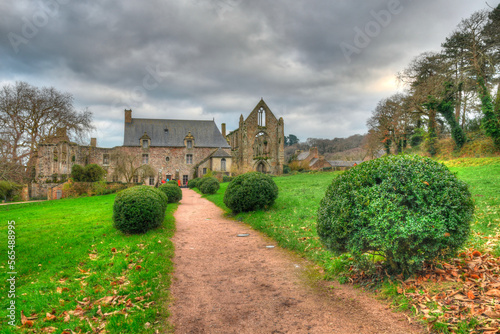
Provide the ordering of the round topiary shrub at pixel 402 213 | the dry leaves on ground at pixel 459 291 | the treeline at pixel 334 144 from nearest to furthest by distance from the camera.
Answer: the dry leaves on ground at pixel 459 291 < the round topiary shrub at pixel 402 213 < the treeline at pixel 334 144

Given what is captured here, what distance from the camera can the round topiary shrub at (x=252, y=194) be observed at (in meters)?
11.1

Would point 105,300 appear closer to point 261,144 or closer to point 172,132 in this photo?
point 261,144

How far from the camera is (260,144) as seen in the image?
42562mm

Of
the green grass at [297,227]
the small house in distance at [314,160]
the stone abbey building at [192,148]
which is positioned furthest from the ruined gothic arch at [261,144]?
the green grass at [297,227]

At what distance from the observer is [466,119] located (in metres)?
25.9

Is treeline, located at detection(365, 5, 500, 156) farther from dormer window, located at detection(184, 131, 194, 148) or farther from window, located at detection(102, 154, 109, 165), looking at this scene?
window, located at detection(102, 154, 109, 165)

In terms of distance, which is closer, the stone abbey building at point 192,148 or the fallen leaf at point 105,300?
the fallen leaf at point 105,300

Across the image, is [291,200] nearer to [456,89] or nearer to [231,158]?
[456,89]

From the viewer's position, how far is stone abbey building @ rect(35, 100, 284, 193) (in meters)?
41.3

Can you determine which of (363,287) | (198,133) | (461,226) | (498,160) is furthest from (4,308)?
(198,133)

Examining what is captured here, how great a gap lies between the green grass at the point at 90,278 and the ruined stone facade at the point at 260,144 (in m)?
33.4

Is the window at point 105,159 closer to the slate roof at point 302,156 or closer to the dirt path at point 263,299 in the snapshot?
the slate roof at point 302,156

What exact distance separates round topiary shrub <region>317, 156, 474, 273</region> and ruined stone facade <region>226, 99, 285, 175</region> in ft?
121

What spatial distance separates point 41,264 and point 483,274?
24.6 ft
